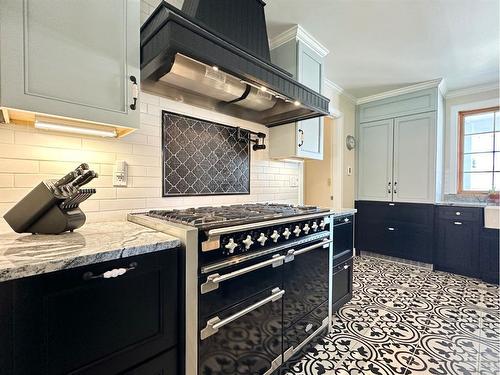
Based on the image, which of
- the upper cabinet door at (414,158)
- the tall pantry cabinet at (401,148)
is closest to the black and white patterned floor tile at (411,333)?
the upper cabinet door at (414,158)

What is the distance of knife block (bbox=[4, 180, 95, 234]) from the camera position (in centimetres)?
105

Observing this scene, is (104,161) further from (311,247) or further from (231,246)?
(311,247)

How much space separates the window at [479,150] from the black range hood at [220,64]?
312cm

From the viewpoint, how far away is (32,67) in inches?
38.8

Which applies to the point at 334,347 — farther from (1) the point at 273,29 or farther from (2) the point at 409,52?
(2) the point at 409,52

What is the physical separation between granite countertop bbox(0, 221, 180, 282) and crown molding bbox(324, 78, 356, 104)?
3279 mm

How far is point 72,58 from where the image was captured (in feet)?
3.54

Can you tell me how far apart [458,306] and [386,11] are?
9.36ft

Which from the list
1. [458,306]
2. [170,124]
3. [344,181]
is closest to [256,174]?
[170,124]

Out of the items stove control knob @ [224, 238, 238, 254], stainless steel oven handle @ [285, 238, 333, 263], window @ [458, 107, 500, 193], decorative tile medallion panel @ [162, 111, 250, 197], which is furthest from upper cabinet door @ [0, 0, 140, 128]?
window @ [458, 107, 500, 193]

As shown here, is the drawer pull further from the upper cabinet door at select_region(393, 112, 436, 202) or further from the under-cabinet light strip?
the upper cabinet door at select_region(393, 112, 436, 202)

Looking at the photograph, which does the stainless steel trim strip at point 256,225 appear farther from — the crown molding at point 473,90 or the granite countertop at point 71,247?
the crown molding at point 473,90

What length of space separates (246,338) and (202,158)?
1278mm

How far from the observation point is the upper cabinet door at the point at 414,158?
139 inches
